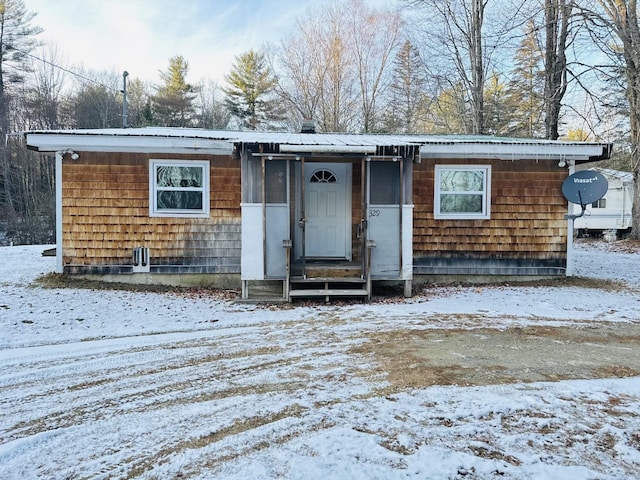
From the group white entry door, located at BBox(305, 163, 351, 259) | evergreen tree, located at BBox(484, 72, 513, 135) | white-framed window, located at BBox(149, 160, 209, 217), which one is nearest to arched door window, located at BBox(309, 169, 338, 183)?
white entry door, located at BBox(305, 163, 351, 259)

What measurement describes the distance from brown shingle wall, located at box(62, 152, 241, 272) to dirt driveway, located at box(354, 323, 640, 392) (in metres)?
4.35

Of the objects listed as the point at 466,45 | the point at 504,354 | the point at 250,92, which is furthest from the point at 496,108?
the point at 504,354

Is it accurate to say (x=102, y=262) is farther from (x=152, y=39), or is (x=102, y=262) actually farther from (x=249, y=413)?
(x=152, y=39)

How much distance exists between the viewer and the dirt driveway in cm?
346

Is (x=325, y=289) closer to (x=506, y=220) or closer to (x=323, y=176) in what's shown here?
(x=323, y=176)

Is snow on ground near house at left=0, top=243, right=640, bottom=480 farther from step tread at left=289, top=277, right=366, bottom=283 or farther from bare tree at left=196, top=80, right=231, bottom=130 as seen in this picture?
bare tree at left=196, top=80, right=231, bottom=130

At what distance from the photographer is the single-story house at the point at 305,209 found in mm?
6824

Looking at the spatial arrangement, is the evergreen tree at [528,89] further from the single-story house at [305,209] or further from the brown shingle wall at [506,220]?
the single-story house at [305,209]

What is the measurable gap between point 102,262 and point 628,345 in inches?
328

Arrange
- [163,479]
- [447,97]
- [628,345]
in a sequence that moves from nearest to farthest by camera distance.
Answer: [163,479] → [628,345] → [447,97]

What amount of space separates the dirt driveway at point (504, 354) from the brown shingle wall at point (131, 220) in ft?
14.3

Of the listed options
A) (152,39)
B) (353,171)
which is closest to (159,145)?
(353,171)

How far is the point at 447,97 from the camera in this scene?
66.4ft

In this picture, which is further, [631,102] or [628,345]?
[631,102]
